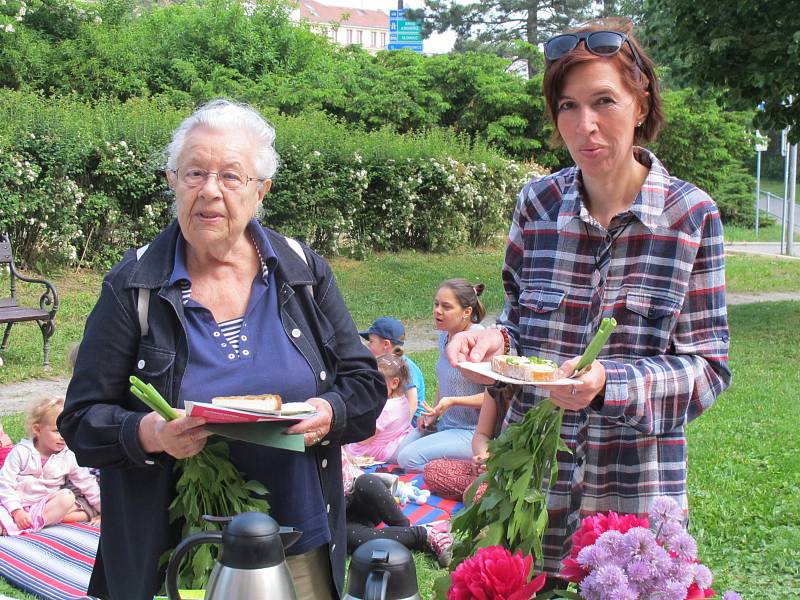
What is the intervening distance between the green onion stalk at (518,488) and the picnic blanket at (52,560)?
10.7 ft

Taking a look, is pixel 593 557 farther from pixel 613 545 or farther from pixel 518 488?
pixel 518 488

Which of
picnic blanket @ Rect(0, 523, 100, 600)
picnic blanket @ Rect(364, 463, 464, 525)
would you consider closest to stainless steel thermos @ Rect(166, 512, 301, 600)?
picnic blanket @ Rect(0, 523, 100, 600)

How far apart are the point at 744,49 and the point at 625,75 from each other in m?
10.1

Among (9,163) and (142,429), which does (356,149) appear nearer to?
→ (9,163)

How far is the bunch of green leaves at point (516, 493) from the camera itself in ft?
6.25

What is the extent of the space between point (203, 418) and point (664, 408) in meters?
1.05

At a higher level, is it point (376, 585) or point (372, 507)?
point (376, 585)

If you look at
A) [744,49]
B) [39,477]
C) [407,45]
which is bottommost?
[39,477]

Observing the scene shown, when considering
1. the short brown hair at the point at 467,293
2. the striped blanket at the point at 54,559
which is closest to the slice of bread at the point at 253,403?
the striped blanket at the point at 54,559

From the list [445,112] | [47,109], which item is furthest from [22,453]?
[445,112]

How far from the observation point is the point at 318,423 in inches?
95.8

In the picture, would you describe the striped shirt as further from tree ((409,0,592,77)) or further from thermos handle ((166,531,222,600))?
tree ((409,0,592,77))

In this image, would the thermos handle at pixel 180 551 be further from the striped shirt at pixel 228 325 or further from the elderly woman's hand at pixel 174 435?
the striped shirt at pixel 228 325

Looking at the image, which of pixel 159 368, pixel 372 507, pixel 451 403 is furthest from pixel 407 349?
pixel 159 368
